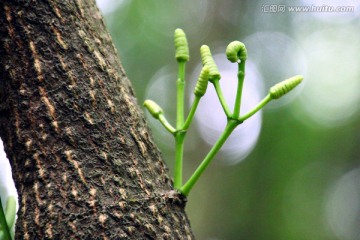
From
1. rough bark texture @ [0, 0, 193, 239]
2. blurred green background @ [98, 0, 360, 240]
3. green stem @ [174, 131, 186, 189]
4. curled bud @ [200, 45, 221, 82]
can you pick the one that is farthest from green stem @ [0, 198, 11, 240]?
blurred green background @ [98, 0, 360, 240]

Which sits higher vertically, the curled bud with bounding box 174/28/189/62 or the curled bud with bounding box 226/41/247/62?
the curled bud with bounding box 174/28/189/62

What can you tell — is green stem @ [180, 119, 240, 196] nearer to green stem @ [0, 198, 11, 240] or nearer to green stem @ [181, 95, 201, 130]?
green stem @ [181, 95, 201, 130]

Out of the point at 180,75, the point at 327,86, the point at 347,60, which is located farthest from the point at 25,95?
the point at 327,86

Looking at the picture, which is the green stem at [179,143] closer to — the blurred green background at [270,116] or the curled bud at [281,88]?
the curled bud at [281,88]

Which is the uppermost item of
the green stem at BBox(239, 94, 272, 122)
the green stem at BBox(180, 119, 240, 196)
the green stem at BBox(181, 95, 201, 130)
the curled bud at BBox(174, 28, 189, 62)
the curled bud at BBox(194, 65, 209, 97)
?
the curled bud at BBox(174, 28, 189, 62)

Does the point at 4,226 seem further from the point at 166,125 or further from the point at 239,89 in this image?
the point at 239,89

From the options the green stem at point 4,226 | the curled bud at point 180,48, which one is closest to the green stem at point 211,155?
the curled bud at point 180,48

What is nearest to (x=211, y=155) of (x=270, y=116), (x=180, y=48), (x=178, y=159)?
(x=178, y=159)
